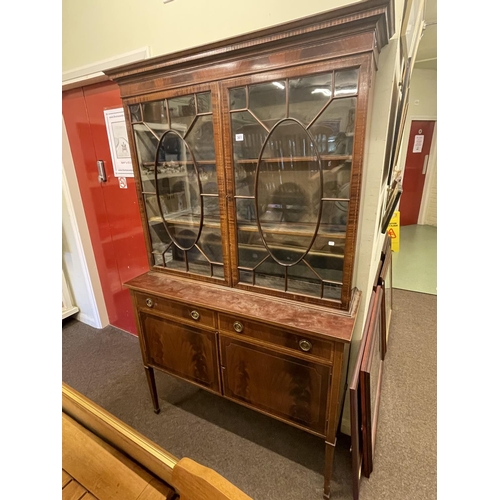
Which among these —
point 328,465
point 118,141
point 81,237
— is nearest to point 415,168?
point 118,141

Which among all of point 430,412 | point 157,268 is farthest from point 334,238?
point 430,412

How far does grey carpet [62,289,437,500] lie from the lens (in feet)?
4.37

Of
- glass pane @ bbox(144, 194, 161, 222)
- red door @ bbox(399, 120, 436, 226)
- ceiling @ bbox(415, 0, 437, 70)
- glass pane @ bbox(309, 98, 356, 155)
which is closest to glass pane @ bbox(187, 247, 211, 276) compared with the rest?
glass pane @ bbox(144, 194, 161, 222)

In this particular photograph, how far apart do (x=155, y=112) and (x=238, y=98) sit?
48 centimetres

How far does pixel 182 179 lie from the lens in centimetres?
145

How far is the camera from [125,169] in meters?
1.92

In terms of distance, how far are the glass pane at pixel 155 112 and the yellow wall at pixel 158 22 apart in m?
0.35

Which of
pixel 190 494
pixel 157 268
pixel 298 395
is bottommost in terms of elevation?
pixel 298 395

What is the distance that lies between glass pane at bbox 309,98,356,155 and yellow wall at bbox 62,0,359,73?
1.16ft

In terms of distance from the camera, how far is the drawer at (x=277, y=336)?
3.58 ft

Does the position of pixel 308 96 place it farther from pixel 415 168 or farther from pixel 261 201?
pixel 415 168

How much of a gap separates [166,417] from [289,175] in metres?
1.66

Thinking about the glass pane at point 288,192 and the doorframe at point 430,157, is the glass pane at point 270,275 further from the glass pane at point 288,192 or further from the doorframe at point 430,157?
the doorframe at point 430,157
